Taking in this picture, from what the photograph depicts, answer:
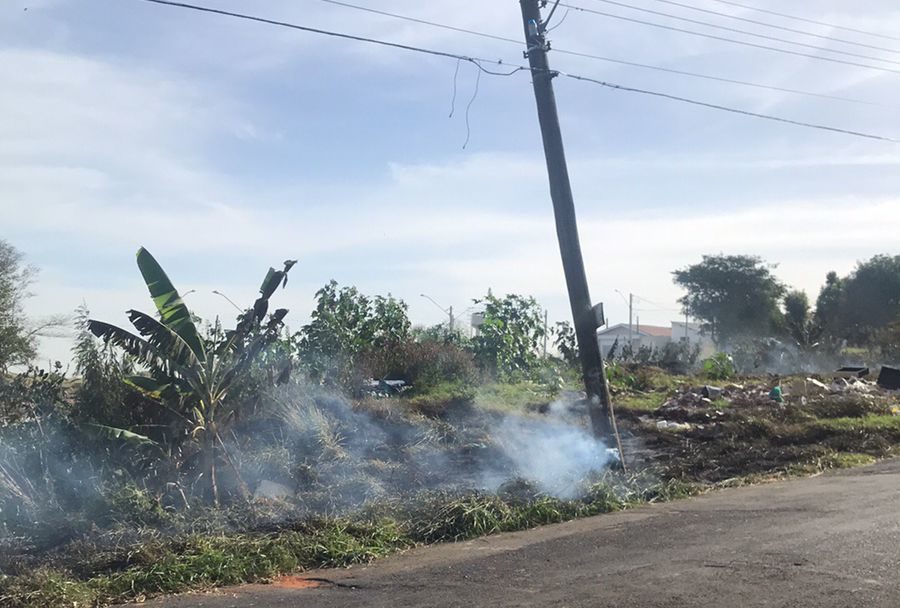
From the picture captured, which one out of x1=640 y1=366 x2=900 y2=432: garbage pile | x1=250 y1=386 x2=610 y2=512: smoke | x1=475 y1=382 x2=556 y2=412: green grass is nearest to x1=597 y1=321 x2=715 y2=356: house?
x1=640 y1=366 x2=900 y2=432: garbage pile

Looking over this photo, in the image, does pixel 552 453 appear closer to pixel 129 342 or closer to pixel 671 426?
pixel 671 426

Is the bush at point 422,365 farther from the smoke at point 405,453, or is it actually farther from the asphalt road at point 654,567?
the asphalt road at point 654,567

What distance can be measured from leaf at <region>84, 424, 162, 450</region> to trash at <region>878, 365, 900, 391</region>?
23076mm

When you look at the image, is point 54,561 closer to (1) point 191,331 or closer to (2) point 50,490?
(2) point 50,490

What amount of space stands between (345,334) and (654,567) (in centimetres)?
1192

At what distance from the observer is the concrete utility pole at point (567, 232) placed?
1214 centimetres

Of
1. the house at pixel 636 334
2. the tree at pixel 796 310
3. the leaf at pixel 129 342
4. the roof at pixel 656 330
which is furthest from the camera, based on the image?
the roof at pixel 656 330

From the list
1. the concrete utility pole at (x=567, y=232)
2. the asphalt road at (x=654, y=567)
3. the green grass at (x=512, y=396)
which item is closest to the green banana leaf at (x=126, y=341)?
the asphalt road at (x=654, y=567)

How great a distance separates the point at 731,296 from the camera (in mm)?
61562

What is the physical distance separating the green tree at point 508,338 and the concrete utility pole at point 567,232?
8.61m

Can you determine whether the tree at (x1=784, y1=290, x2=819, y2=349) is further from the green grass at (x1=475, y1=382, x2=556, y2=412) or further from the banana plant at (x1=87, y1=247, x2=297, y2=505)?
the banana plant at (x1=87, y1=247, x2=297, y2=505)

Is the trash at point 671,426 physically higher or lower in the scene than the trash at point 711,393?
lower

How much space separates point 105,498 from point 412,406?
22.0ft

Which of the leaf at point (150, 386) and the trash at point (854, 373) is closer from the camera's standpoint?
the leaf at point (150, 386)
